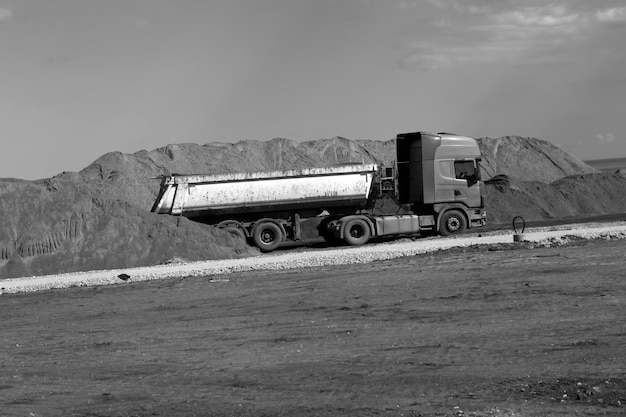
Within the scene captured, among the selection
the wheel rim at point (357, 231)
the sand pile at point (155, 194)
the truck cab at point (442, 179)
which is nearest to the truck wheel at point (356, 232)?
the wheel rim at point (357, 231)

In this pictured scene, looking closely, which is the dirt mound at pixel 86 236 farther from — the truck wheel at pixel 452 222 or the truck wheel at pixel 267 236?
the truck wheel at pixel 452 222

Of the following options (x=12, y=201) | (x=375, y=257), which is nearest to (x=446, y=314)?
(x=375, y=257)

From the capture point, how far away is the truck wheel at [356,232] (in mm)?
30166

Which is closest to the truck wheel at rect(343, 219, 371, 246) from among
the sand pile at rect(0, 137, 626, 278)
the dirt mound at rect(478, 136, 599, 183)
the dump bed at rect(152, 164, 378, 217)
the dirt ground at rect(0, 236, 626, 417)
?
the dump bed at rect(152, 164, 378, 217)

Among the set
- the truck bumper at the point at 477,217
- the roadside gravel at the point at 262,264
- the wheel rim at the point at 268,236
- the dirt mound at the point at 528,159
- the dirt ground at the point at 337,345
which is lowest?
the dirt ground at the point at 337,345

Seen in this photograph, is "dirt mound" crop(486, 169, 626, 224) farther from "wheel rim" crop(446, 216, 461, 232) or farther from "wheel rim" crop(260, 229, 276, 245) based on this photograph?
"wheel rim" crop(260, 229, 276, 245)

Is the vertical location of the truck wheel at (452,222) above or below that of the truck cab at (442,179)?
below

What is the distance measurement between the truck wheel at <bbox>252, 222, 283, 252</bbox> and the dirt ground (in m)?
9.10

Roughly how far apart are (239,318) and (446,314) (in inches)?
143

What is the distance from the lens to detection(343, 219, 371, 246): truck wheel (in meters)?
30.2

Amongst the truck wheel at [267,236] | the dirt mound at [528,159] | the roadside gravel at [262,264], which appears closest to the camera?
the roadside gravel at [262,264]

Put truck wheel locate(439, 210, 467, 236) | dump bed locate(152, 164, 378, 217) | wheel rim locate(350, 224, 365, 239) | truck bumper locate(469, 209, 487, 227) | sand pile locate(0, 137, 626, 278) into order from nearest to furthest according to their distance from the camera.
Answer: sand pile locate(0, 137, 626, 278), dump bed locate(152, 164, 378, 217), wheel rim locate(350, 224, 365, 239), truck wheel locate(439, 210, 467, 236), truck bumper locate(469, 209, 487, 227)

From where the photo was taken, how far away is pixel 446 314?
14.8 meters

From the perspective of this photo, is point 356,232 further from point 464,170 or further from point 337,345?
point 337,345
